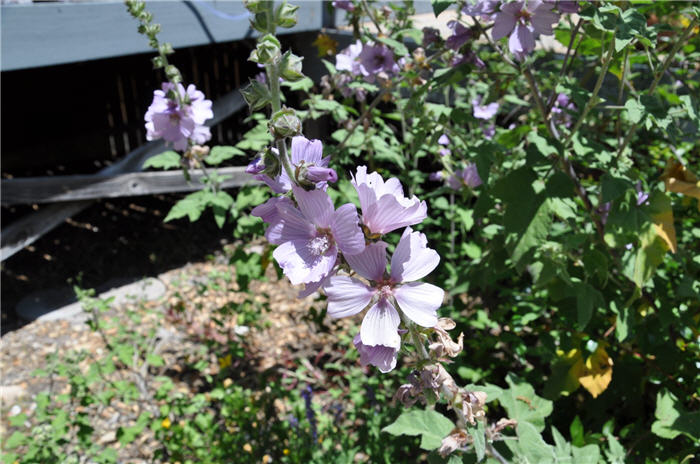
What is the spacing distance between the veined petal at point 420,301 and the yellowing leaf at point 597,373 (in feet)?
4.14

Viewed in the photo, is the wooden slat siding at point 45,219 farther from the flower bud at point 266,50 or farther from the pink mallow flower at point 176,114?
the flower bud at point 266,50

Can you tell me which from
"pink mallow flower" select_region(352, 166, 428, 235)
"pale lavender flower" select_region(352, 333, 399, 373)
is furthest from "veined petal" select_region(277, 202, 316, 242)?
"pale lavender flower" select_region(352, 333, 399, 373)

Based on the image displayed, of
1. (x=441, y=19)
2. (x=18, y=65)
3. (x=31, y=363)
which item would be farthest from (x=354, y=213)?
(x=441, y=19)

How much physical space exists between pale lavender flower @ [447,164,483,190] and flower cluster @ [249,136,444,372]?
1564 millimetres

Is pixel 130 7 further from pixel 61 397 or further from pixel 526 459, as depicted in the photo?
pixel 526 459

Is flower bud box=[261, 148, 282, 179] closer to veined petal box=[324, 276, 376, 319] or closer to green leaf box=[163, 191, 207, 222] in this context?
veined petal box=[324, 276, 376, 319]

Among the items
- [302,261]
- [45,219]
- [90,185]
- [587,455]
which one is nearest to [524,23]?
[302,261]

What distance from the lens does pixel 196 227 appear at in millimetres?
5062

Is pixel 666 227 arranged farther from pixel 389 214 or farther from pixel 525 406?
pixel 389 214

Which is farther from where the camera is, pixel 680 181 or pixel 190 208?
pixel 190 208

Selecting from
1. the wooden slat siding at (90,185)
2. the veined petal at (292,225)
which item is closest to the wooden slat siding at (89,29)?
the wooden slat siding at (90,185)

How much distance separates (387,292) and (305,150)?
11.4 inches

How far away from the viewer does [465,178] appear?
8.30 feet

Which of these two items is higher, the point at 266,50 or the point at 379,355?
the point at 266,50
